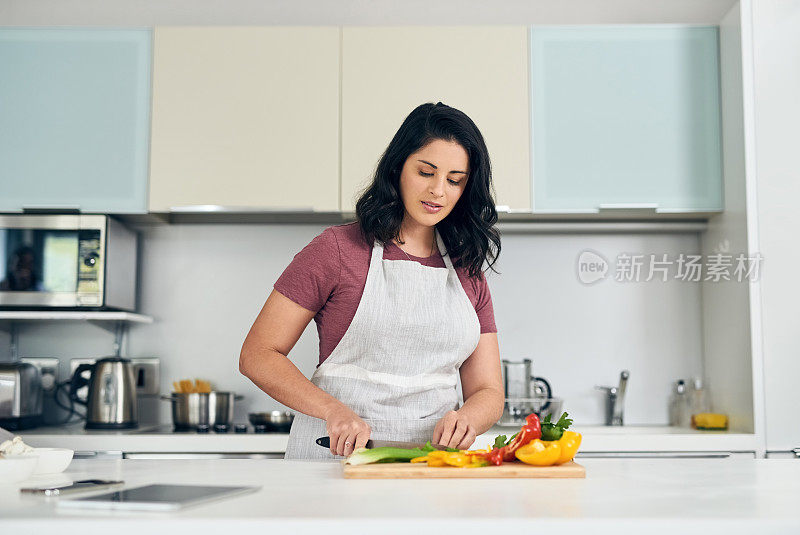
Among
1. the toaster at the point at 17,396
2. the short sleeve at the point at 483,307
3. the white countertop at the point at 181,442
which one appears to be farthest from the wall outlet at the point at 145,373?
the short sleeve at the point at 483,307

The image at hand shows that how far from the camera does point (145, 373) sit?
296cm

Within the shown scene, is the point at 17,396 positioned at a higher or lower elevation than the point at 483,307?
lower

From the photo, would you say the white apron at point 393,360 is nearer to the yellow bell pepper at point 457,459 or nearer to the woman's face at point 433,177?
the woman's face at point 433,177

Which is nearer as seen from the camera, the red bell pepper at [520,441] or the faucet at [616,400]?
the red bell pepper at [520,441]

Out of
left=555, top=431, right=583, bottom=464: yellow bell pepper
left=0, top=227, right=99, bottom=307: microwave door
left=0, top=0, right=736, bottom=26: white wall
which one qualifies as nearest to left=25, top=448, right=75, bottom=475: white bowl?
left=555, top=431, right=583, bottom=464: yellow bell pepper

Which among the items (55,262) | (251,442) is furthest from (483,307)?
(55,262)

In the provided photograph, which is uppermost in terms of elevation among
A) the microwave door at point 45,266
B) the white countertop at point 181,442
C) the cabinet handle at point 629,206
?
the cabinet handle at point 629,206

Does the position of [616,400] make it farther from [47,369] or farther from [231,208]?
[47,369]

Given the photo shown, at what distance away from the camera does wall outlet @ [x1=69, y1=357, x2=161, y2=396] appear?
294 centimetres

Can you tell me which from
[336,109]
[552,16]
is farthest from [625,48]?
[336,109]

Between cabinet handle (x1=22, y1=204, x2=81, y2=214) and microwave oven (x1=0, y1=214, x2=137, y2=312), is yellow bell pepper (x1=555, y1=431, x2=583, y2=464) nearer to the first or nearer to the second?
microwave oven (x1=0, y1=214, x2=137, y2=312)

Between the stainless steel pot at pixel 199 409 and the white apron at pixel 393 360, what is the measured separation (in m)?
1.01

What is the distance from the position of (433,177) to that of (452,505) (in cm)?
93

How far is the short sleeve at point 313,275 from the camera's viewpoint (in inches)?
66.2
